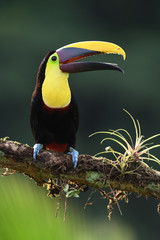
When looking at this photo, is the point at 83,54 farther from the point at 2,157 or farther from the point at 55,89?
the point at 2,157

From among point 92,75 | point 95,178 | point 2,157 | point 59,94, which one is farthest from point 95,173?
point 92,75

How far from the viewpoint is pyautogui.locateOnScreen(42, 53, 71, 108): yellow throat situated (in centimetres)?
322

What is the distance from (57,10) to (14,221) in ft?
44.7

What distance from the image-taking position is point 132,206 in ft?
40.0

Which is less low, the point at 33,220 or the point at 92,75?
the point at 33,220

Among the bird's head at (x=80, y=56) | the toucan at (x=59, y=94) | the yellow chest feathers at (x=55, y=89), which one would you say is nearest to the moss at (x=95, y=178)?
the toucan at (x=59, y=94)

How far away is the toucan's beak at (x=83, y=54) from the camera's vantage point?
331 centimetres

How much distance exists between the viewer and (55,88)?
10.6 ft

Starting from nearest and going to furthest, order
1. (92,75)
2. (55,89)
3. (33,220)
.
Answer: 1. (33,220)
2. (55,89)
3. (92,75)

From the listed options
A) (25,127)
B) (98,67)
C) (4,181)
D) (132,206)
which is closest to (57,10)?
(25,127)

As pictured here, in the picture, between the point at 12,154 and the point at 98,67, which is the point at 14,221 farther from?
the point at 98,67

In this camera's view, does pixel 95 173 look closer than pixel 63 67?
Yes

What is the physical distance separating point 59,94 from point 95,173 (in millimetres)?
744

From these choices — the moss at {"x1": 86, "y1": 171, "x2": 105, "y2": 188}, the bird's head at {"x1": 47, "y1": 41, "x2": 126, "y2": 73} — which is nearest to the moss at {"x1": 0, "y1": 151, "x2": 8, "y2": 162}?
the moss at {"x1": 86, "y1": 171, "x2": 105, "y2": 188}
